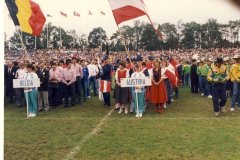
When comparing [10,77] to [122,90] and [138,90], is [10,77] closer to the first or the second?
[122,90]

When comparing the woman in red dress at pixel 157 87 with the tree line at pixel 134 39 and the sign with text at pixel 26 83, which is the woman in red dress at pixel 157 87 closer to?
the sign with text at pixel 26 83

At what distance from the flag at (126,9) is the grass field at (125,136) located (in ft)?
9.02

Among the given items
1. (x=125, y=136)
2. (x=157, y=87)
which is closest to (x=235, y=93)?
(x=157, y=87)

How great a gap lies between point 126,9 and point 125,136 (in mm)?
3817

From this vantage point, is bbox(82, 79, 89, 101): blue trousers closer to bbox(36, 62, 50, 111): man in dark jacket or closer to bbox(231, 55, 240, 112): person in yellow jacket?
bbox(36, 62, 50, 111): man in dark jacket

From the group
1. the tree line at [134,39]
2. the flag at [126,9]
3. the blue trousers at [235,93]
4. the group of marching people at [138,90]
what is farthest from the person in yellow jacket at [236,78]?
the tree line at [134,39]

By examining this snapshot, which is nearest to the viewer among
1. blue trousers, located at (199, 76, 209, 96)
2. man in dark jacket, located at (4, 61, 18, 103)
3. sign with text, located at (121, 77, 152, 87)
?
sign with text, located at (121, 77, 152, 87)

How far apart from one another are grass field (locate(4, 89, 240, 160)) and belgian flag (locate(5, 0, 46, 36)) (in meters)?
2.94

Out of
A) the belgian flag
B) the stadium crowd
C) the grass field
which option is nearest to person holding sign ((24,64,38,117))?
the stadium crowd

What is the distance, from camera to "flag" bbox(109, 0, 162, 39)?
10797mm

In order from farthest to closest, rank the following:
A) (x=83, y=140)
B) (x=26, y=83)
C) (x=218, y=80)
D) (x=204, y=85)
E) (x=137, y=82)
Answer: (x=204, y=85) < (x=26, y=83) < (x=137, y=82) < (x=218, y=80) < (x=83, y=140)

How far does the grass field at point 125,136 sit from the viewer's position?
758cm

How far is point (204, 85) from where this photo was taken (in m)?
18.2

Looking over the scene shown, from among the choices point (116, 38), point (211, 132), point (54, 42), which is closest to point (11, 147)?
point (211, 132)
